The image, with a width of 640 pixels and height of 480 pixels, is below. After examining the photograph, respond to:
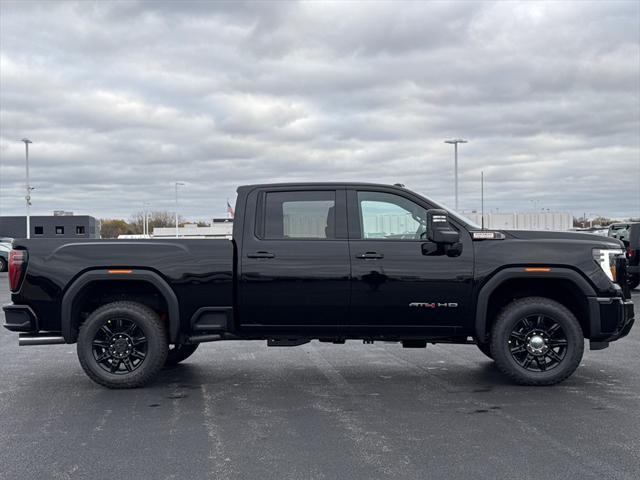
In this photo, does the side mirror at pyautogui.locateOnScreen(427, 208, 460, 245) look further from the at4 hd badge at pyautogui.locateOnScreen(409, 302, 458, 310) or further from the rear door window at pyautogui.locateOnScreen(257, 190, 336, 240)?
the rear door window at pyautogui.locateOnScreen(257, 190, 336, 240)

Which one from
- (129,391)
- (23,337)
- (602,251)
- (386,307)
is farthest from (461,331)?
(23,337)

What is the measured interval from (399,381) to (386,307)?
978mm

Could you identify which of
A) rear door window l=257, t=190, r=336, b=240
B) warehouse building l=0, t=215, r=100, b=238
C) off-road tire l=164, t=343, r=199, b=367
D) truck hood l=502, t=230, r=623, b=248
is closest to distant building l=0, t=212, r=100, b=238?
warehouse building l=0, t=215, r=100, b=238

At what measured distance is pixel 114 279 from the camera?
6953mm

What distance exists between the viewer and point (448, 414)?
5891 millimetres

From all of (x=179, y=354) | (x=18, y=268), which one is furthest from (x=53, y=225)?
(x=18, y=268)

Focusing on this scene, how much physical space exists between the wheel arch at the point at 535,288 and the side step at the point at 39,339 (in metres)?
4.17

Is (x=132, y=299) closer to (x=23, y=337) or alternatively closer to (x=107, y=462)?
(x=23, y=337)

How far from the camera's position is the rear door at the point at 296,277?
6848 mm

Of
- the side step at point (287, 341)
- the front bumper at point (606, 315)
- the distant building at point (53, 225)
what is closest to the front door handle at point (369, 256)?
the side step at point (287, 341)

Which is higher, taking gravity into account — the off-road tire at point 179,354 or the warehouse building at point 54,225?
the warehouse building at point 54,225

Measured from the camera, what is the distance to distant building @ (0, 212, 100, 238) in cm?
7419

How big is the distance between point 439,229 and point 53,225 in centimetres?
7518

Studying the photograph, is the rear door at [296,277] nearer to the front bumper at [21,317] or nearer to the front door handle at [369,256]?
the front door handle at [369,256]
